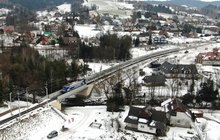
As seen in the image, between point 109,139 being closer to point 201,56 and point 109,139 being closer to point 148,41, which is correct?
point 201,56

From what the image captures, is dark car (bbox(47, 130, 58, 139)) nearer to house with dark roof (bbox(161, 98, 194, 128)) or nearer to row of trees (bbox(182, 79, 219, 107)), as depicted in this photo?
house with dark roof (bbox(161, 98, 194, 128))

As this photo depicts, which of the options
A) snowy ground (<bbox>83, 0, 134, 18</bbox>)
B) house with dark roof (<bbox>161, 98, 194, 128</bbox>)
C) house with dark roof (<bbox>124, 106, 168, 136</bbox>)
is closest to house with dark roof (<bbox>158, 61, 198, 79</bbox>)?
house with dark roof (<bbox>161, 98, 194, 128</bbox>)

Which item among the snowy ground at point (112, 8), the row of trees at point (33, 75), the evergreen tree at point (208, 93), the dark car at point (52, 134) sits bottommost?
the dark car at point (52, 134)

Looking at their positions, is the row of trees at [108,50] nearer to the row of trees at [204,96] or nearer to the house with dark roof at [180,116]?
the row of trees at [204,96]

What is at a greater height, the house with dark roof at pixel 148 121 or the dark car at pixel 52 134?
the house with dark roof at pixel 148 121

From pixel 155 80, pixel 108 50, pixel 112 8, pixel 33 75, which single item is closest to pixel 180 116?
pixel 155 80

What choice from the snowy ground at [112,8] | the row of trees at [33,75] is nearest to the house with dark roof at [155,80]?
the row of trees at [33,75]

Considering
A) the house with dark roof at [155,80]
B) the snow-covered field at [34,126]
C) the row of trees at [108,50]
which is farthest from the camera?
the row of trees at [108,50]

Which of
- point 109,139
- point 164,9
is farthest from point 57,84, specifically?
point 164,9
